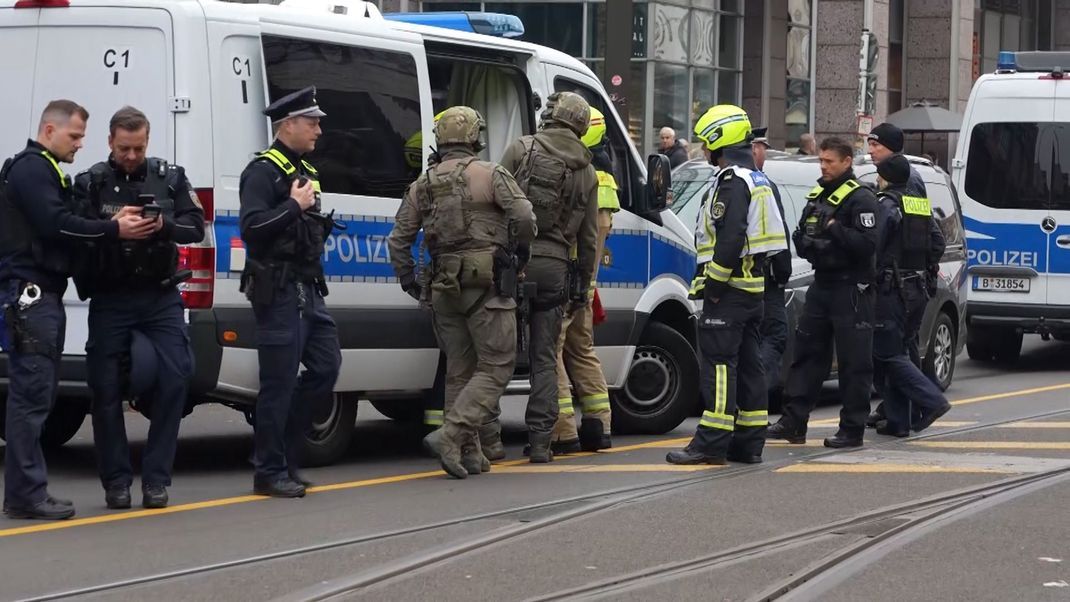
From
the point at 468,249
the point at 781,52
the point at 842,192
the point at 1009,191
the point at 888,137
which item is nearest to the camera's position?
the point at 468,249

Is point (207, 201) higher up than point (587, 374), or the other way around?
point (207, 201)

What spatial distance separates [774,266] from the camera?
32.5 feet

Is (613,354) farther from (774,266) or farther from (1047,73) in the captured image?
(1047,73)

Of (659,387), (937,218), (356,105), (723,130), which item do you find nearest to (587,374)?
(659,387)

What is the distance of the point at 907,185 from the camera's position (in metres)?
11.4

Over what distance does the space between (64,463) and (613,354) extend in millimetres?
3120

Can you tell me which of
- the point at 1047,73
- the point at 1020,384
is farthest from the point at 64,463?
the point at 1047,73

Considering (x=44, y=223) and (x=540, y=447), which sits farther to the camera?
(x=540, y=447)

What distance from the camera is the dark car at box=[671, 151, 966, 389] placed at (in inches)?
505

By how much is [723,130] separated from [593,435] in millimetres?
1841

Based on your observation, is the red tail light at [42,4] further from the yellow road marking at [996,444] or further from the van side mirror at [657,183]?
the yellow road marking at [996,444]

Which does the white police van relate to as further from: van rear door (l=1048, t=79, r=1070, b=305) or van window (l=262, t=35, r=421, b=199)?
van window (l=262, t=35, r=421, b=199)

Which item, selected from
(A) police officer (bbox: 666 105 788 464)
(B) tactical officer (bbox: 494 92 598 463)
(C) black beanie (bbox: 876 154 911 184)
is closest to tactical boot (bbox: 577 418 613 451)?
(B) tactical officer (bbox: 494 92 598 463)

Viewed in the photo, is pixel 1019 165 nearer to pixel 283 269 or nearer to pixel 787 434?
pixel 787 434
